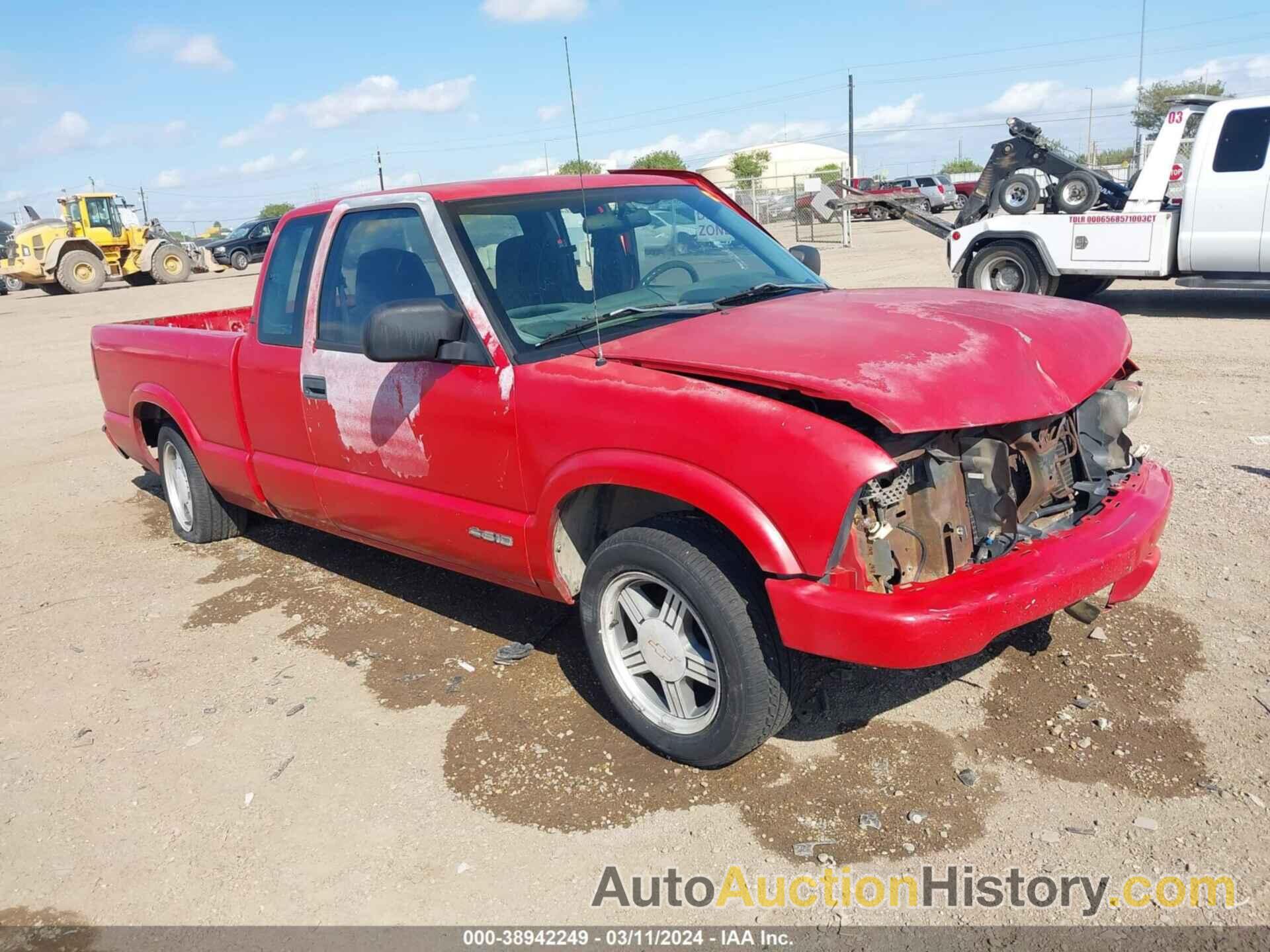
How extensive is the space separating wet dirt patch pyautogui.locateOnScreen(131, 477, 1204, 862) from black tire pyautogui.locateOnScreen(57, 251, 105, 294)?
1106 inches

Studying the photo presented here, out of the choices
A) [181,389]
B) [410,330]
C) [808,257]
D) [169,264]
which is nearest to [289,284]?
[181,389]

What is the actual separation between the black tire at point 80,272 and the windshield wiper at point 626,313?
2937 cm

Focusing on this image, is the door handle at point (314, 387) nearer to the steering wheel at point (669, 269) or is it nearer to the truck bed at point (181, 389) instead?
the truck bed at point (181, 389)

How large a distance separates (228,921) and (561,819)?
987 millimetres

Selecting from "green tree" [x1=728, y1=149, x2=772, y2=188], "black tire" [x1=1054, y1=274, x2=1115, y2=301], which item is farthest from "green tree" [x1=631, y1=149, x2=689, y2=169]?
"black tire" [x1=1054, y1=274, x2=1115, y2=301]

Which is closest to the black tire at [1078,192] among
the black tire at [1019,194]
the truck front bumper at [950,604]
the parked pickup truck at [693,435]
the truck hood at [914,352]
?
the black tire at [1019,194]

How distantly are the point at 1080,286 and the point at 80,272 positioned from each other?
2674 cm

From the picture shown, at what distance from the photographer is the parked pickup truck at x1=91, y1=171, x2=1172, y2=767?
2.79m

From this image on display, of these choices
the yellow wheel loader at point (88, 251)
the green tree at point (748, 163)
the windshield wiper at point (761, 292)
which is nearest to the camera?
the windshield wiper at point (761, 292)

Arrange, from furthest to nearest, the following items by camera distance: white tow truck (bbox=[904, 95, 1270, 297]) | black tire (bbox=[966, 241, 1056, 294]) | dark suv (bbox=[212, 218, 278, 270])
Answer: dark suv (bbox=[212, 218, 278, 270]) → black tire (bbox=[966, 241, 1056, 294]) → white tow truck (bbox=[904, 95, 1270, 297])

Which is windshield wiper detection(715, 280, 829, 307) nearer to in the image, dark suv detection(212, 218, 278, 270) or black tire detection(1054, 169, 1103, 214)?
black tire detection(1054, 169, 1103, 214)

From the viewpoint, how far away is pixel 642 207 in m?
4.24

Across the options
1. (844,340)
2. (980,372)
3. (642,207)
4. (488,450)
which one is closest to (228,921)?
(488,450)

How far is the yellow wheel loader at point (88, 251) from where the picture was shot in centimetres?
2773
